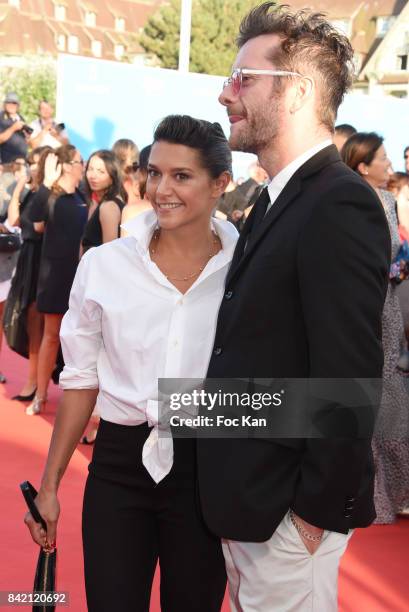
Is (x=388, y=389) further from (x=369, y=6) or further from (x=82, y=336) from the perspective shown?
(x=369, y=6)

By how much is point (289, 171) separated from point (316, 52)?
0.29 m

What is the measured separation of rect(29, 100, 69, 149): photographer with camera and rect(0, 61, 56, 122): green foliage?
35.9 m

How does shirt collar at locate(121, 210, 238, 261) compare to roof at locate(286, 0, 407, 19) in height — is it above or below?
below

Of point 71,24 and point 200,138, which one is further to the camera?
point 71,24

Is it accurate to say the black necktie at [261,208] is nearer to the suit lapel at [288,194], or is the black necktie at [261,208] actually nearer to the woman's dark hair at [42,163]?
the suit lapel at [288,194]

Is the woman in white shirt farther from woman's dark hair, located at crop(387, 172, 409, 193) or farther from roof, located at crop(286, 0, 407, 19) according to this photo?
roof, located at crop(286, 0, 407, 19)

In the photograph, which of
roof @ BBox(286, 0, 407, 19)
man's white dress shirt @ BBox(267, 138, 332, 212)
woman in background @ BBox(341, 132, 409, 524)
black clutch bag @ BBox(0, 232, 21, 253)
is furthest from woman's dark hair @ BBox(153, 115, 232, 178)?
roof @ BBox(286, 0, 407, 19)

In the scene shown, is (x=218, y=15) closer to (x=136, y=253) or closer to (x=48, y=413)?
(x=48, y=413)

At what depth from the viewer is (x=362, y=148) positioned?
Result: 5.04 m

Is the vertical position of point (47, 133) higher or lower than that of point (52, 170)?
lower

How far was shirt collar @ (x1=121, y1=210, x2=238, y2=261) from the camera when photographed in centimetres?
268

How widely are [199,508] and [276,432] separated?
297 mm

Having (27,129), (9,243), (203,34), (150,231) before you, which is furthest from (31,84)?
(150,231)

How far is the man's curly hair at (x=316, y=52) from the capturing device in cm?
224
